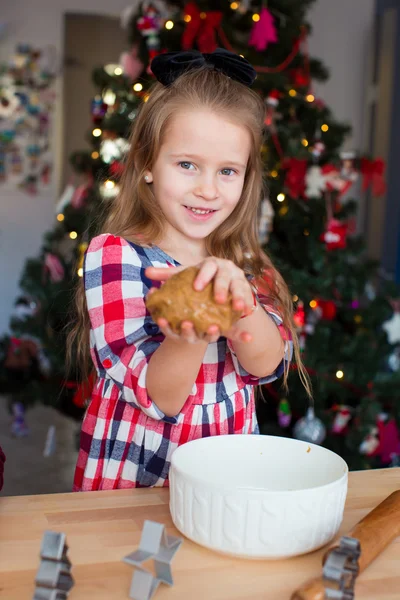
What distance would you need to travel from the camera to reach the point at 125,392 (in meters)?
1.02

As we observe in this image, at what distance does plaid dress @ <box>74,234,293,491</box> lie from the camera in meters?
1.05

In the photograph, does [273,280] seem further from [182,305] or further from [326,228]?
[326,228]

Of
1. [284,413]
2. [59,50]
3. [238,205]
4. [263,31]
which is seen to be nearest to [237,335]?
[238,205]

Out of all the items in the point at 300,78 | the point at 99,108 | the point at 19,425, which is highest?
the point at 300,78

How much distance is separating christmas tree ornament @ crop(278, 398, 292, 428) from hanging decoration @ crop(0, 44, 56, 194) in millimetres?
2595

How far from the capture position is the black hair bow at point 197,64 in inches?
46.3

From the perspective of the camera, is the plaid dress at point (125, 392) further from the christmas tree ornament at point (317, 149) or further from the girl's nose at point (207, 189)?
the christmas tree ornament at point (317, 149)

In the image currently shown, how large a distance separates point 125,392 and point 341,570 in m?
0.48

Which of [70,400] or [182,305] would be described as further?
[70,400]

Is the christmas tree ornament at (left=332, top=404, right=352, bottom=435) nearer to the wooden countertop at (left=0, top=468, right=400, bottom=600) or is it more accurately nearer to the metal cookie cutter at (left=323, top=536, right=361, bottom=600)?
the wooden countertop at (left=0, top=468, right=400, bottom=600)

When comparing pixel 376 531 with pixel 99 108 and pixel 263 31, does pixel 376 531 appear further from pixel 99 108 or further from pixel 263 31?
pixel 99 108

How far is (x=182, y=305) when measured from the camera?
74 cm

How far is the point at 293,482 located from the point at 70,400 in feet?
6.38

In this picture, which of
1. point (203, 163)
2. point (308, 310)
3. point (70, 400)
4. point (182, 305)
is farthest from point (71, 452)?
point (182, 305)
